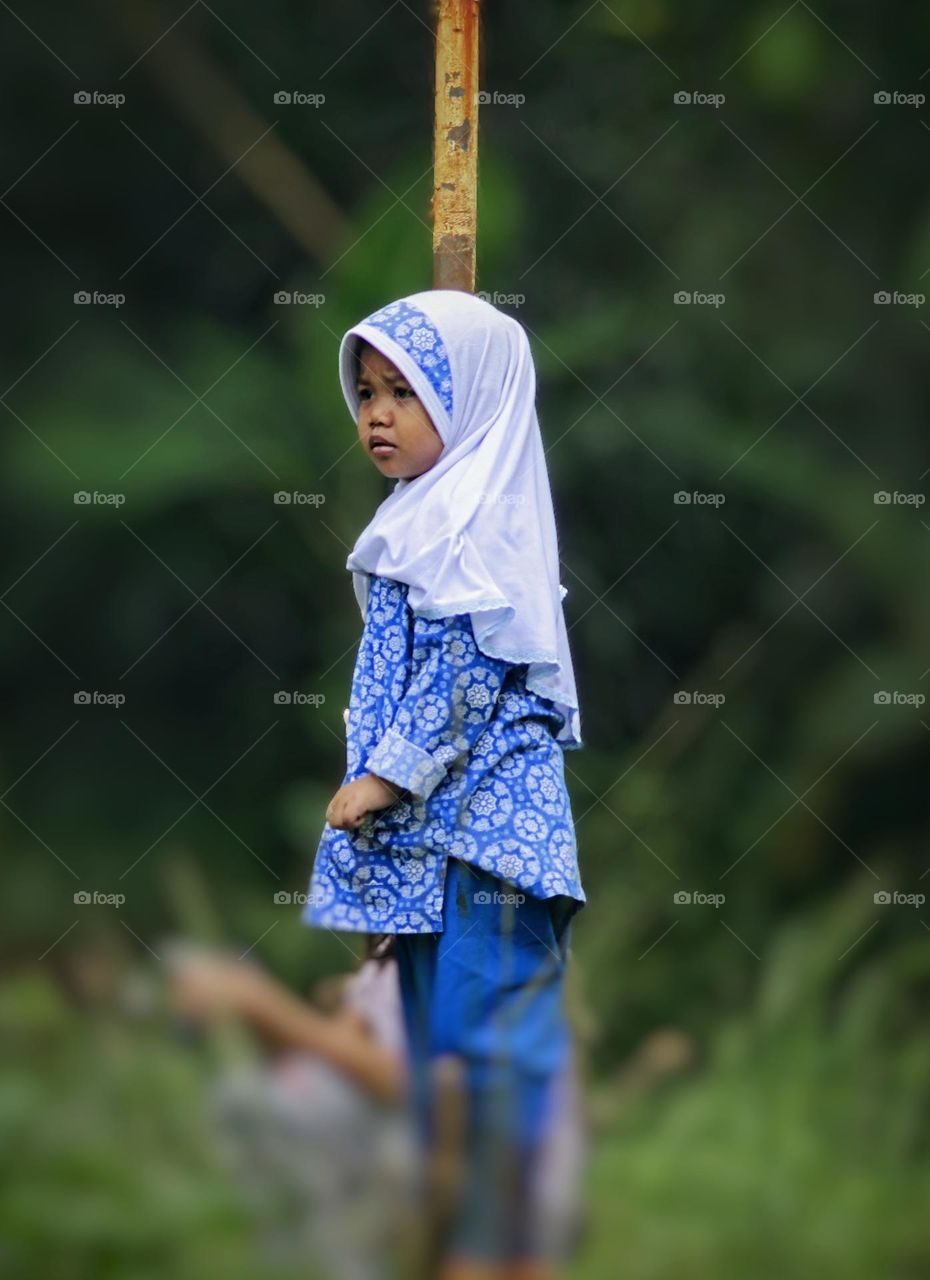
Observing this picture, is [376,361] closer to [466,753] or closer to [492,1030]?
[466,753]

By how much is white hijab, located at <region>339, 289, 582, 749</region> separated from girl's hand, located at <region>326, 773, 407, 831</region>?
0.21 meters

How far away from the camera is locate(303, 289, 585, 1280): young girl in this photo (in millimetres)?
2119

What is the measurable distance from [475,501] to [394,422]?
0.51 feet

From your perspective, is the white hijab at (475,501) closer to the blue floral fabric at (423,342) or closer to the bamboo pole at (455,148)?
the blue floral fabric at (423,342)

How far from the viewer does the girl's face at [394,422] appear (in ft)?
7.32

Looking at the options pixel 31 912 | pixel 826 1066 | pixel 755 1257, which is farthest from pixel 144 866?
pixel 755 1257

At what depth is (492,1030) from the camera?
214 centimetres

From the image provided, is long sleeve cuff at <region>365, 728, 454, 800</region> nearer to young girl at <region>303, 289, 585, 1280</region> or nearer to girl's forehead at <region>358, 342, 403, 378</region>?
young girl at <region>303, 289, 585, 1280</region>

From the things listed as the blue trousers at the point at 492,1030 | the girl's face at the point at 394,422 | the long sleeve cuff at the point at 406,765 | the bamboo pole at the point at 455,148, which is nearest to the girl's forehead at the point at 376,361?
the girl's face at the point at 394,422

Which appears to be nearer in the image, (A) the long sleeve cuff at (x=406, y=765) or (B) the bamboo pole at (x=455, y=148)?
(A) the long sleeve cuff at (x=406, y=765)

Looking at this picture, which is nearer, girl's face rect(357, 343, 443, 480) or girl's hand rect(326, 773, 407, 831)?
girl's hand rect(326, 773, 407, 831)

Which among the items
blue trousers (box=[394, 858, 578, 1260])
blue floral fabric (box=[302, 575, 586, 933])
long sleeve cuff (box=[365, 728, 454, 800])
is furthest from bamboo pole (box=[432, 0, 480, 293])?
blue trousers (box=[394, 858, 578, 1260])

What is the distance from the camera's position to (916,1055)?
270cm

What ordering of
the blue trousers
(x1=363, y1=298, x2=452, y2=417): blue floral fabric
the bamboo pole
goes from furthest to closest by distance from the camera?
the bamboo pole
(x1=363, y1=298, x2=452, y2=417): blue floral fabric
the blue trousers
